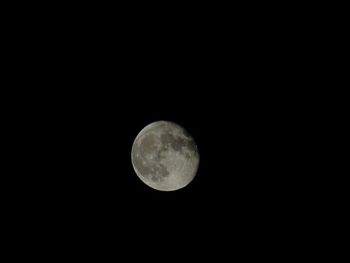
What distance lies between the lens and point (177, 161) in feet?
14.3

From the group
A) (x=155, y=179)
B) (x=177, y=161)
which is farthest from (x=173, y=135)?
(x=155, y=179)

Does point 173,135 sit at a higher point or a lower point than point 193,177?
higher

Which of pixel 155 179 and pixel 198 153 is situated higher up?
pixel 198 153

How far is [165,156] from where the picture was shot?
4.32 meters

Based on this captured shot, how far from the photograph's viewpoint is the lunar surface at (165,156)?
14.3 feet

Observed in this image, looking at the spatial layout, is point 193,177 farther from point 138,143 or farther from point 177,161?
point 138,143

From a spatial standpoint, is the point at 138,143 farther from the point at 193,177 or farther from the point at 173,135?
the point at 193,177

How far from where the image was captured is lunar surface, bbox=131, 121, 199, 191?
14.3 ft

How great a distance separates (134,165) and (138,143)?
338mm

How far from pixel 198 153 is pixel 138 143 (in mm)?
865

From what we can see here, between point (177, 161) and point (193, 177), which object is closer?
point (177, 161)

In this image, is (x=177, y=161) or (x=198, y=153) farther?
(x=198, y=153)

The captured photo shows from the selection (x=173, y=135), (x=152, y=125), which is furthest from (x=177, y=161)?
(x=152, y=125)

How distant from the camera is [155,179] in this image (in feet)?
14.6
